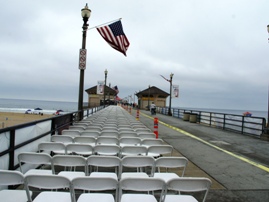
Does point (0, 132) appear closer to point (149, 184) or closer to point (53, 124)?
point (149, 184)

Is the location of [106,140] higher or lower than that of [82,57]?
lower

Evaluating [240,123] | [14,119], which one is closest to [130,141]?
[240,123]

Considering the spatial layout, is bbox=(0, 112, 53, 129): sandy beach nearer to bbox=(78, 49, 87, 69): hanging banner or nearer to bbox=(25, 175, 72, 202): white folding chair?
bbox=(78, 49, 87, 69): hanging banner

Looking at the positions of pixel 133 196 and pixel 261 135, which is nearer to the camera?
pixel 133 196

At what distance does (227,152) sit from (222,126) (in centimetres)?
1030

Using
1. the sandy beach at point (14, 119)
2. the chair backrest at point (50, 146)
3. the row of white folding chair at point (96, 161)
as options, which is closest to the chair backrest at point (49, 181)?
the row of white folding chair at point (96, 161)

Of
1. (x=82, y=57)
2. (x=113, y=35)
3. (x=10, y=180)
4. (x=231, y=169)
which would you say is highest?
(x=113, y=35)

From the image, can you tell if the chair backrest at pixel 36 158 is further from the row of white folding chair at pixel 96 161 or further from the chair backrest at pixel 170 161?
the chair backrest at pixel 170 161

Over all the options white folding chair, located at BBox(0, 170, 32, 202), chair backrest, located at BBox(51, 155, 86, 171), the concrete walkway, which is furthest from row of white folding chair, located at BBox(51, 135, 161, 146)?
white folding chair, located at BBox(0, 170, 32, 202)

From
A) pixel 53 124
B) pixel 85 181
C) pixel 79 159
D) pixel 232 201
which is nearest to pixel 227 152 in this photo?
pixel 232 201

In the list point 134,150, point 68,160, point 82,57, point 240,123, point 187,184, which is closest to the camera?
point 187,184

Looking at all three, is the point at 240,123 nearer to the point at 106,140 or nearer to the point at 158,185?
the point at 106,140

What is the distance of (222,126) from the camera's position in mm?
19547

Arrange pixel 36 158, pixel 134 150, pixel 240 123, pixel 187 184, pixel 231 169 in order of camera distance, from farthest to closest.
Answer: pixel 240 123
pixel 231 169
pixel 134 150
pixel 36 158
pixel 187 184
